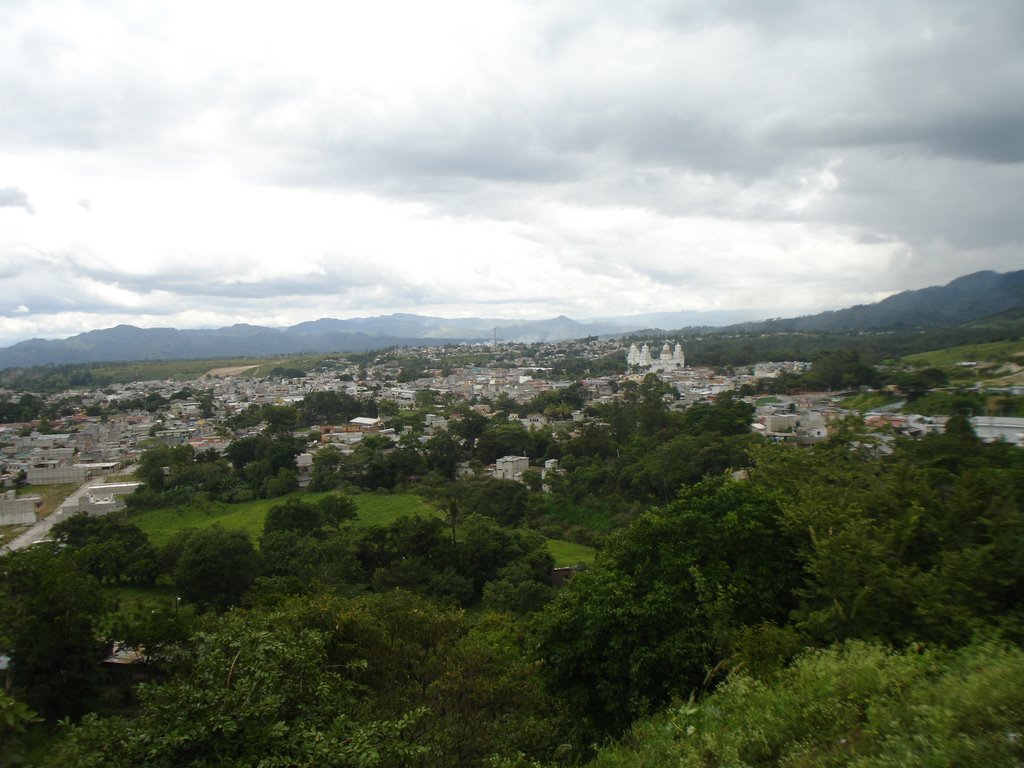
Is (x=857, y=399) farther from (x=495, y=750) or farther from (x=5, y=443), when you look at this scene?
(x=5, y=443)

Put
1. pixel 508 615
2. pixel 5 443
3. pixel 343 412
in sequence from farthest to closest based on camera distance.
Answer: pixel 343 412 → pixel 5 443 → pixel 508 615

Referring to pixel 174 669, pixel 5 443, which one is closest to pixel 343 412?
pixel 5 443

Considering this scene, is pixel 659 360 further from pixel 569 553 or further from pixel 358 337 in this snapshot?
pixel 358 337

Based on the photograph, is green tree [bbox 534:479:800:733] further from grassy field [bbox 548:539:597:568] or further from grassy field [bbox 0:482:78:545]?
grassy field [bbox 0:482:78:545]

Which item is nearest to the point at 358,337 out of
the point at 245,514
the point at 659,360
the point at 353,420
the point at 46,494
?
the point at 659,360

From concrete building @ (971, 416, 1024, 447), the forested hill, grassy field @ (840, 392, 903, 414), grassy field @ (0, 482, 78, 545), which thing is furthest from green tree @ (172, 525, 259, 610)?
the forested hill

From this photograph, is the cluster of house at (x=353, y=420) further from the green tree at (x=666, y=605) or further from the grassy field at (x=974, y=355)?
the green tree at (x=666, y=605)

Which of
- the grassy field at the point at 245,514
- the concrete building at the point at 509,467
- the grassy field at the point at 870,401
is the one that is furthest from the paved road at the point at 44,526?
the grassy field at the point at 870,401

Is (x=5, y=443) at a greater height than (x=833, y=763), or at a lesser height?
lesser
